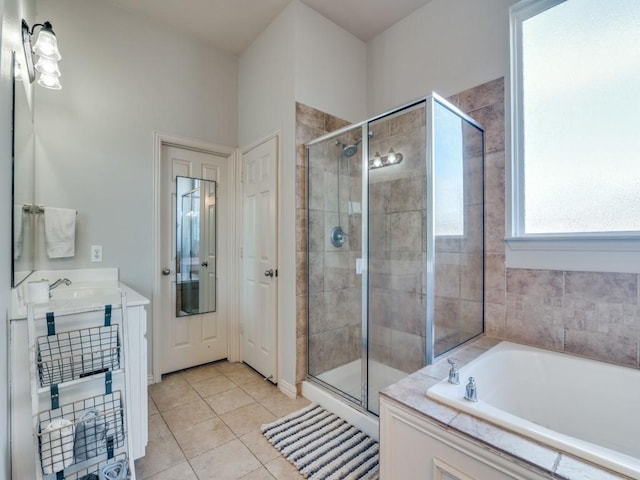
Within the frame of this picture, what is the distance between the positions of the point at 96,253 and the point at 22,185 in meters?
0.76

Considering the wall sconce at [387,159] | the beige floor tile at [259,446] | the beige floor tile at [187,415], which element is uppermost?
the wall sconce at [387,159]

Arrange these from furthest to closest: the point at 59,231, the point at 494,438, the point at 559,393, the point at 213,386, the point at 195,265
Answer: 1. the point at 195,265
2. the point at 213,386
3. the point at 59,231
4. the point at 559,393
5. the point at 494,438

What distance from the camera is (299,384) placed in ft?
7.59

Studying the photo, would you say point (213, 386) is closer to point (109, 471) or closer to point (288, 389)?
point (288, 389)

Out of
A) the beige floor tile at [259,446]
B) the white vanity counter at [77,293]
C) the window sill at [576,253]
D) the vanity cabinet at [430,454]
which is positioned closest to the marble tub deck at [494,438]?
the vanity cabinet at [430,454]

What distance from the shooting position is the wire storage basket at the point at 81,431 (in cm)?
124

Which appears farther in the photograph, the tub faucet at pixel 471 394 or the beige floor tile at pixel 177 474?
the beige floor tile at pixel 177 474

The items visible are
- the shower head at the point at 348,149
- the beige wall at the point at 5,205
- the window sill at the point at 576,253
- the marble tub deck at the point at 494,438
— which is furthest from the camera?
the shower head at the point at 348,149

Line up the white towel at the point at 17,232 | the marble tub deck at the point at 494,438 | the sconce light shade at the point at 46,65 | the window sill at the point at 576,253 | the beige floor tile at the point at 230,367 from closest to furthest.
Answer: the marble tub deck at the point at 494,438 → the white towel at the point at 17,232 → the window sill at the point at 576,253 → the sconce light shade at the point at 46,65 → the beige floor tile at the point at 230,367

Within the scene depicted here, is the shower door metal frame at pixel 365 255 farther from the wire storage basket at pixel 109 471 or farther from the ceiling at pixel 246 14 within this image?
the wire storage basket at pixel 109 471

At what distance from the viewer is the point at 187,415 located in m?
2.05

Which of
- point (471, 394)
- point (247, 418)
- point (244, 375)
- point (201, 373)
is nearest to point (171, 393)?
point (201, 373)

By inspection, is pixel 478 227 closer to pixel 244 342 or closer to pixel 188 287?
pixel 244 342

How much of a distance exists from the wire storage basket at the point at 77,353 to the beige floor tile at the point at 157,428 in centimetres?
71
